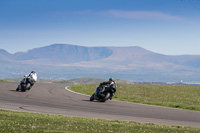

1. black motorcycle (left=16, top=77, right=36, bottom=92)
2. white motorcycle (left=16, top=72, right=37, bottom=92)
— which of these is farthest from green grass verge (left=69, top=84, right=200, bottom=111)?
black motorcycle (left=16, top=77, right=36, bottom=92)

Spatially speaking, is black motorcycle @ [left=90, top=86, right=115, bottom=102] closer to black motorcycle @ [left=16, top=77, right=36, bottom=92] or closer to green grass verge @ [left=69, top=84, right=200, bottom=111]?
green grass verge @ [left=69, top=84, right=200, bottom=111]

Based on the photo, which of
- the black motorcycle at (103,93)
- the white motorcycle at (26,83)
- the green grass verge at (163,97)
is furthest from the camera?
the white motorcycle at (26,83)

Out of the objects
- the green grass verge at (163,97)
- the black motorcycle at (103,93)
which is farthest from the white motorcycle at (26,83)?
the black motorcycle at (103,93)

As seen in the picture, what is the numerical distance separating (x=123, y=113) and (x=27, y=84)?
660 inches

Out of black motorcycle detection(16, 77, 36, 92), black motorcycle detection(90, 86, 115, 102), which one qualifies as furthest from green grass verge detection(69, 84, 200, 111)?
black motorcycle detection(16, 77, 36, 92)

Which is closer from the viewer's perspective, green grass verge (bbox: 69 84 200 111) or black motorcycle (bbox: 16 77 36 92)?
green grass verge (bbox: 69 84 200 111)

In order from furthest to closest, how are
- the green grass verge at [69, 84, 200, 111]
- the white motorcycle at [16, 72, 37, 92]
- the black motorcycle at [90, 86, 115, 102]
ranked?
the white motorcycle at [16, 72, 37, 92], the green grass verge at [69, 84, 200, 111], the black motorcycle at [90, 86, 115, 102]

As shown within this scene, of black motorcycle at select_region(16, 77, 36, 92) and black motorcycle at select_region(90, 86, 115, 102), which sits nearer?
black motorcycle at select_region(90, 86, 115, 102)

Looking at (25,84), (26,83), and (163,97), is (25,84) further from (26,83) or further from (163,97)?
(163,97)

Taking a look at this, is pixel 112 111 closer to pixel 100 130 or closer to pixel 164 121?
pixel 164 121

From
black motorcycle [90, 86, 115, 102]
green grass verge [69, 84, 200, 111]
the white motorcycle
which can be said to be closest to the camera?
black motorcycle [90, 86, 115, 102]

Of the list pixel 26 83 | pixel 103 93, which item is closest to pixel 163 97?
pixel 103 93

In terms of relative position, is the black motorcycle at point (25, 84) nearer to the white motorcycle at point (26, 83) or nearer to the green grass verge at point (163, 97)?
the white motorcycle at point (26, 83)

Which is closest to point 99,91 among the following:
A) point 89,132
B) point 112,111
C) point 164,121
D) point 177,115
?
point 112,111
